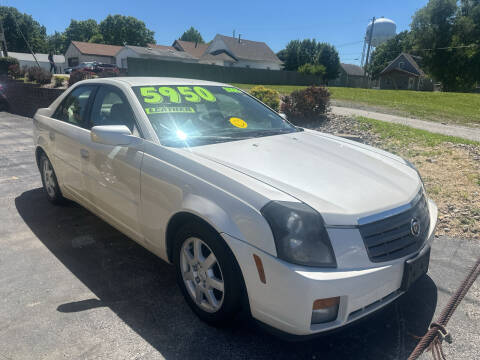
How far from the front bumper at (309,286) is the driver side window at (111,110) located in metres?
1.53

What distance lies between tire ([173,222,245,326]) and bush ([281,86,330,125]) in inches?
312

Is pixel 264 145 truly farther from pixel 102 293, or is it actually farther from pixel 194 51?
pixel 194 51

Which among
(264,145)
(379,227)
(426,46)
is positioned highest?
(426,46)

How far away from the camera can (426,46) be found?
150ft

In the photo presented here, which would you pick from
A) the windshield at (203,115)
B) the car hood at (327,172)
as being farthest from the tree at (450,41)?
the car hood at (327,172)

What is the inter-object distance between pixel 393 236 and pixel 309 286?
66 centimetres

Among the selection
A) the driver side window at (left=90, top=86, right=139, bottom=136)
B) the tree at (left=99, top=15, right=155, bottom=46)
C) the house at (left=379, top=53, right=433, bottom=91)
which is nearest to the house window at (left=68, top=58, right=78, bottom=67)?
the tree at (left=99, top=15, right=155, bottom=46)

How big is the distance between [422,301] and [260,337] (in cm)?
134

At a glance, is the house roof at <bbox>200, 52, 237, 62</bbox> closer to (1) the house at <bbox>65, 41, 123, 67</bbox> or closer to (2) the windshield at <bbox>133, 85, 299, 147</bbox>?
(1) the house at <bbox>65, 41, 123, 67</bbox>

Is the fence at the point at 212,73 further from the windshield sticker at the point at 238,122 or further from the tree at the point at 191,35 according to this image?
the tree at the point at 191,35

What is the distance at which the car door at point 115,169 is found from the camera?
288 cm

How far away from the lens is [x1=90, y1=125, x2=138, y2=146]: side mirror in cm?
277

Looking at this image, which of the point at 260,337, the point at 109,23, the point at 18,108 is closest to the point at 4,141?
the point at 18,108

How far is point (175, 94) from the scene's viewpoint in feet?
10.9
